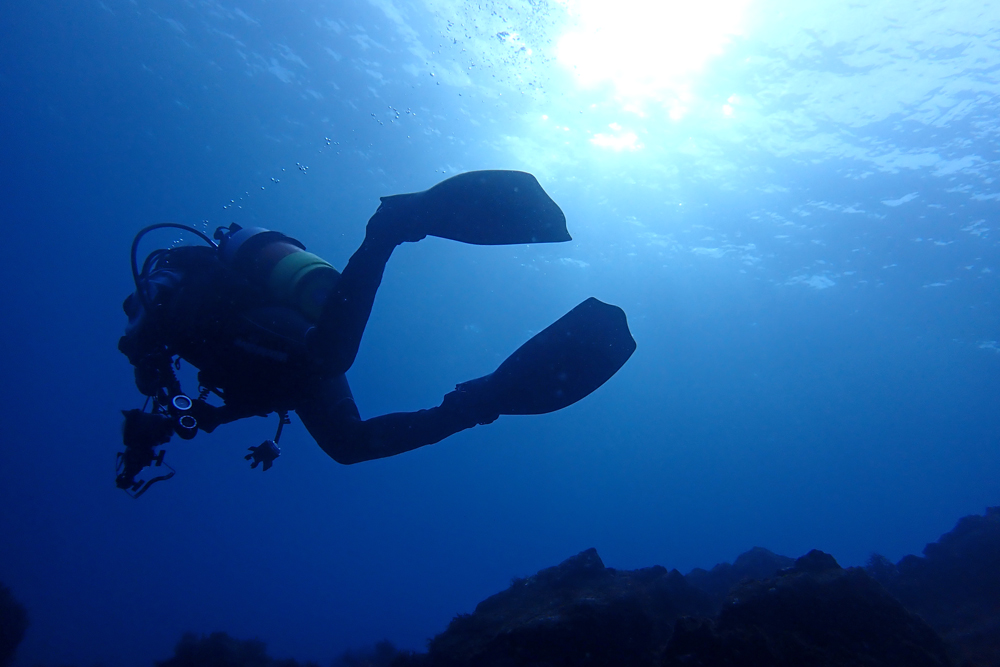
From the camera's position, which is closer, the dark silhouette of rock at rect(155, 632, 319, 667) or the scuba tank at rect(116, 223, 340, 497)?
the scuba tank at rect(116, 223, 340, 497)

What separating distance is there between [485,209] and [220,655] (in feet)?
40.3

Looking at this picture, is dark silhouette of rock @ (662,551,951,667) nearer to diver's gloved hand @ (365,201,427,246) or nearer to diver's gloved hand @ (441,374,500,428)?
diver's gloved hand @ (441,374,500,428)

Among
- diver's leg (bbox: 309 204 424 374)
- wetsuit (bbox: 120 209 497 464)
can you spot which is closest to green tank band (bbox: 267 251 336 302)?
wetsuit (bbox: 120 209 497 464)

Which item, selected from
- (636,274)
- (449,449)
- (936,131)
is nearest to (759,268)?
(636,274)

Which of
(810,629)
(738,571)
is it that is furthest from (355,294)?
(738,571)

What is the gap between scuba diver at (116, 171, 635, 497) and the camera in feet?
9.41

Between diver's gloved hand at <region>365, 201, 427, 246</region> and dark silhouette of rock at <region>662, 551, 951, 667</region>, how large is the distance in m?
4.08

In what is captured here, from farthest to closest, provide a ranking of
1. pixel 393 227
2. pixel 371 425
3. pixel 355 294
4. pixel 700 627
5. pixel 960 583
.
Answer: pixel 960 583, pixel 700 627, pixel 371 425, pixel 393 227, pixel 355 294

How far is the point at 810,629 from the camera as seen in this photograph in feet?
13.8

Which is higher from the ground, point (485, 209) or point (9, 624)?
point (9, 624)

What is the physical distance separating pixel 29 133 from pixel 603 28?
37756 millimetres

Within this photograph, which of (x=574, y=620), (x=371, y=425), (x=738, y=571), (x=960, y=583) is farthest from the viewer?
(x=738, y=571)

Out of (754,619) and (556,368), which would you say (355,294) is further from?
(754,619)

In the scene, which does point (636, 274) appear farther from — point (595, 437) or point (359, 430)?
point (595, 437)
